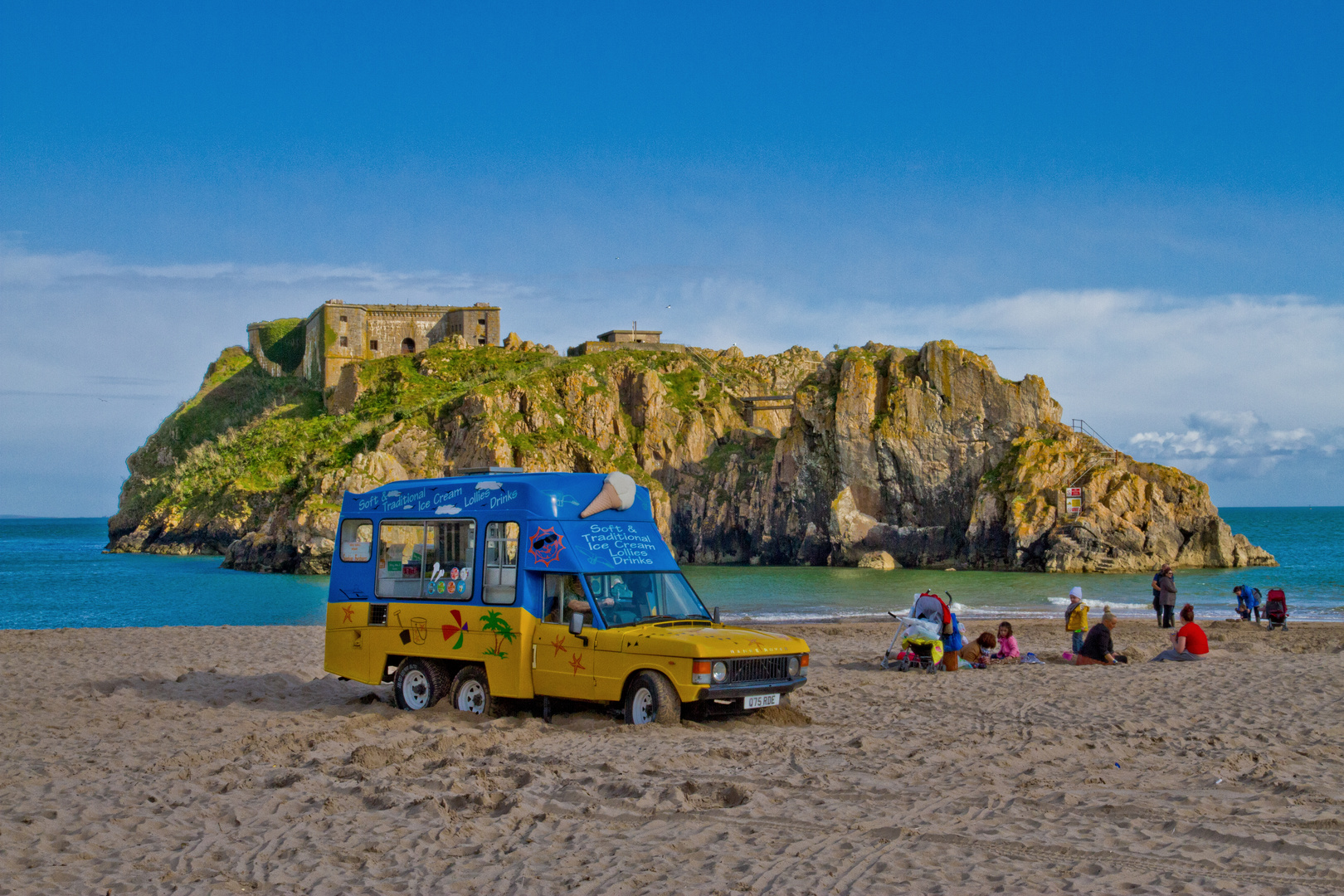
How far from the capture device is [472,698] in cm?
1291

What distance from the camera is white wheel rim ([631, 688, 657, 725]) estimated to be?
11594mm

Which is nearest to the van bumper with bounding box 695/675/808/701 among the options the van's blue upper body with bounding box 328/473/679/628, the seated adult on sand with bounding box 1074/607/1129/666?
the van's blue upper body with bounding box 328/473/679/628

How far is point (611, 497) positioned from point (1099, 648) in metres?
10.8

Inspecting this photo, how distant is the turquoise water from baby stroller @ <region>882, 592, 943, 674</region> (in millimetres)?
17454

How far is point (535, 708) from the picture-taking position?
1315 cm

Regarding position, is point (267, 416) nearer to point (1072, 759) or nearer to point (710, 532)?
point (710, 532)

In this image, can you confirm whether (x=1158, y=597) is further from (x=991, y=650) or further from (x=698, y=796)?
(x=698, y=796)

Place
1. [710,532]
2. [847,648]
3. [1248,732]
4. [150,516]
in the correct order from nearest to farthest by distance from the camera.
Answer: [1248,732]
[847,648]
[710,532]
[150,516]

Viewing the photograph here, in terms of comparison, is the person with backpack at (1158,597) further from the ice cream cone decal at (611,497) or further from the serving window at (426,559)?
the serving window at (426,559)

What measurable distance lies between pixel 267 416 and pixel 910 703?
100.0 meters

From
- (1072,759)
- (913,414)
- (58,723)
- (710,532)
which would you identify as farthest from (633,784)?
(710,532)

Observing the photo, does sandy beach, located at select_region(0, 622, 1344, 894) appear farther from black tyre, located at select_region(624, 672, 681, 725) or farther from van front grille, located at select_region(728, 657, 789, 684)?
van front grille, located at select_region(728, 657, 789, 684)

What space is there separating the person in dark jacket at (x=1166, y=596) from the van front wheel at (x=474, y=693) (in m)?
21.8

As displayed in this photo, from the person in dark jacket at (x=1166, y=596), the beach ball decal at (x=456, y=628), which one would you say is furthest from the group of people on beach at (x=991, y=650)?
the person in dark jacket at (x=1166, y=596)
